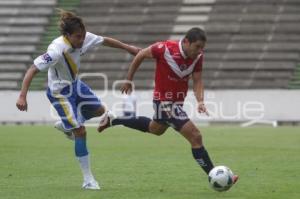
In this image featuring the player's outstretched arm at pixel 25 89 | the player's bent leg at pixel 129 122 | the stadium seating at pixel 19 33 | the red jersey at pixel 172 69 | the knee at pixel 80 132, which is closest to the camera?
the player's outstretched arm at pixel 25 89

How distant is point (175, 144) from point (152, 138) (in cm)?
295

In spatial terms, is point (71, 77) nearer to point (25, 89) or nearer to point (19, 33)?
point (25, 89)

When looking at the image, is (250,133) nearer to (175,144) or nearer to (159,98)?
(175,144)

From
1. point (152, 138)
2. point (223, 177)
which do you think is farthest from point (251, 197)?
point (152, 138)

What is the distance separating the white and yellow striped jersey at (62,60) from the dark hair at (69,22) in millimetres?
218

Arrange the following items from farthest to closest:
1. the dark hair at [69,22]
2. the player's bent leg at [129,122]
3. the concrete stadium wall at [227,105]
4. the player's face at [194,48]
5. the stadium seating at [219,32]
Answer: the stadium seating at [219,32] < the concrete stadium wall at [227,105] < the player's bent leg at [129,122] < the dark hair at [69,22] < the player's face at [194,48]

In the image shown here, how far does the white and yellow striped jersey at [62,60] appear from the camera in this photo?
1089cm

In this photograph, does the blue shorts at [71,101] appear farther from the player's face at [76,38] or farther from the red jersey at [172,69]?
the red jersey at [172,69]

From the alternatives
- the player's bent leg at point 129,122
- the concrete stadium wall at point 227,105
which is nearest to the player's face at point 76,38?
the player's bent leg at point 129,122

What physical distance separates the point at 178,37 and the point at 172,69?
2733 cm

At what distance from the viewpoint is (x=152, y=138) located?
76.1 feet

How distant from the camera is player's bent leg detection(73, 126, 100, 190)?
36.2 ft

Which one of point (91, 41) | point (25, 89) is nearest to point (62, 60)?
point (91, 41)

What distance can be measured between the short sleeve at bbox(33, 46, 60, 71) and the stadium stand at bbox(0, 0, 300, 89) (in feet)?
81.3
